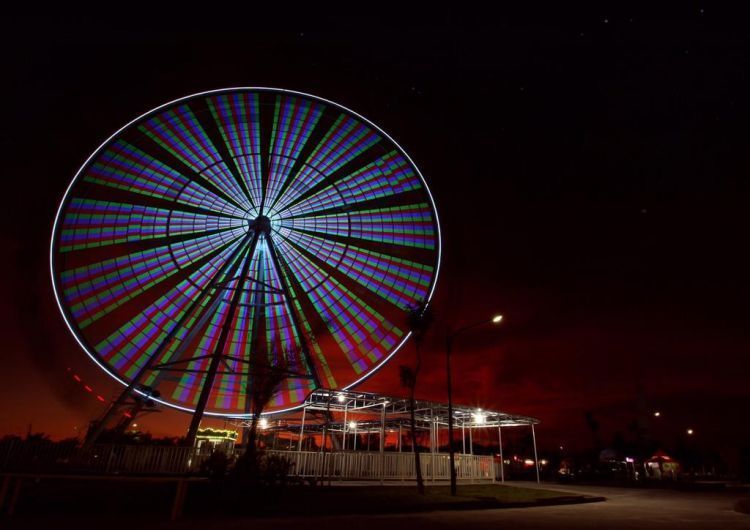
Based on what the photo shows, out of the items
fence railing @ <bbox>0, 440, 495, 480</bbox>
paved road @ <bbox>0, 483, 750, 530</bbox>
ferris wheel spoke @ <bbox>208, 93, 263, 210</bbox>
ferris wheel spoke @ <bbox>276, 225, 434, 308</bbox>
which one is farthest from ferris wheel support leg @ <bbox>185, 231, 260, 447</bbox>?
paved road @ <bbox>0, 483, 750, 530</bbox>

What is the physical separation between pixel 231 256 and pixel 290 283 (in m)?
3.39

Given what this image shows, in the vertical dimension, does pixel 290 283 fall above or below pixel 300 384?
above

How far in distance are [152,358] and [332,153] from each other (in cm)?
1303

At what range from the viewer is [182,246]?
23.5 metres

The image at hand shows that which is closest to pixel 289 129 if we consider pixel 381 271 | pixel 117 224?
pixel 381 271

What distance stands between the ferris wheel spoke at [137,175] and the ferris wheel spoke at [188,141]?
2.54 ft

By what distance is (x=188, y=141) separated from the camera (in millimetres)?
22219

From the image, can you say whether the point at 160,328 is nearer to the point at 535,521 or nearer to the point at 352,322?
the point at 352,322

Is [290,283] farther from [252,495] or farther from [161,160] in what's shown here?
[252,495]

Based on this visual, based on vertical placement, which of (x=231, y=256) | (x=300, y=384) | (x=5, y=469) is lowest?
(x=5, y=469)

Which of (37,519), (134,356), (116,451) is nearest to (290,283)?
(134,356)

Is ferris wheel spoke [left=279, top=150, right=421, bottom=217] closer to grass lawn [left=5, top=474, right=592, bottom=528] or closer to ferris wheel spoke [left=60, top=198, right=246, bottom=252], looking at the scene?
ferris wheel spoke [left=60, top=198, right=246, bottom=252]

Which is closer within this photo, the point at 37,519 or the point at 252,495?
the point at 37,519

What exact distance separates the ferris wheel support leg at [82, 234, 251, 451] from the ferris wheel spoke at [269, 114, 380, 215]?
3941 millimetres
